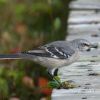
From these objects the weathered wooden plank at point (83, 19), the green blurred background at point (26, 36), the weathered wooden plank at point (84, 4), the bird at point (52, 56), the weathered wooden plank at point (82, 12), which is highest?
the weathered wooden plank at point (84, 4)

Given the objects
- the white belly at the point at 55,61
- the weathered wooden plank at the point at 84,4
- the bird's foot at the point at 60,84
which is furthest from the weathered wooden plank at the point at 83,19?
the bird's foot at the point at 60,84

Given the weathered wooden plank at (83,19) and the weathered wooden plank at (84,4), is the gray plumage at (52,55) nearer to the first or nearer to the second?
the weathered wooden plank at (83,19)

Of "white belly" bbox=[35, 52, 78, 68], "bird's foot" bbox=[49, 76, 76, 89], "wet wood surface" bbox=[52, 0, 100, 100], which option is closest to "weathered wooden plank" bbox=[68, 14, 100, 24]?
"wet wood surface" bbox=[52, 0, 100, 100]

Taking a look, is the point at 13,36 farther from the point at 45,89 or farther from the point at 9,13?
the point at 45,89

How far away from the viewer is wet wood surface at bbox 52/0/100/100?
6.85m

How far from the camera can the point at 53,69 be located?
7785 millimetres

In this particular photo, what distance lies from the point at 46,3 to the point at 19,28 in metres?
0.99

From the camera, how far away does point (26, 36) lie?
498 inches

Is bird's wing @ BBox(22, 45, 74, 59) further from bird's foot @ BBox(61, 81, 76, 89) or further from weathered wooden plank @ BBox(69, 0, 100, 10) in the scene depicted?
weathered wooden plank @ BBox(69, 0, 100, 10)

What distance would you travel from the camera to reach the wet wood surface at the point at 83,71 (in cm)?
685

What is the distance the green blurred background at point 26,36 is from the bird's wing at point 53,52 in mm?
1271

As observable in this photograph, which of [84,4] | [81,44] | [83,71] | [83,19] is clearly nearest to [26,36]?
[84,4]

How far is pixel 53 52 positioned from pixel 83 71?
1.52ft

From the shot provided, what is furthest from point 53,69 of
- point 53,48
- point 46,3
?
point 46,3
